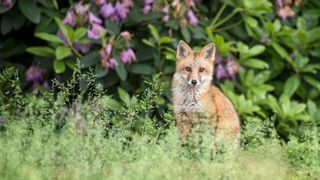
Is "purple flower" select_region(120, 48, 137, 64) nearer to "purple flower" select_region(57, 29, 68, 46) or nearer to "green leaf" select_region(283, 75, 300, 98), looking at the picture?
"purple flower" select_region(57, 29, 68, 46)

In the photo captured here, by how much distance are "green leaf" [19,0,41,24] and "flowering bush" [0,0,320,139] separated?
0.04 feet

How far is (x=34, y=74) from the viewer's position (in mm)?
9789

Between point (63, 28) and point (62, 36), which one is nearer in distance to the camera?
point (63, 28)

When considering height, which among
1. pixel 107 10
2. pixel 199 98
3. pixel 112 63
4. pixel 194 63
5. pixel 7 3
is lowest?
pixel 199 98

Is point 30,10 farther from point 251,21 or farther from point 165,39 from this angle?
point 251,21

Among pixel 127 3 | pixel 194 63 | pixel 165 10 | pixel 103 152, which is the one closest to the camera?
pixel 103 152

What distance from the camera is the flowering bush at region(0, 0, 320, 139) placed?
374 inches

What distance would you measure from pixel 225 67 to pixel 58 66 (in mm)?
1991

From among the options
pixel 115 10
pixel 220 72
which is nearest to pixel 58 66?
pixel 115 10

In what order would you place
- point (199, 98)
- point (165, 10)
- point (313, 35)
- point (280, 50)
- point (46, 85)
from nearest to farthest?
point (199, 98) < point (165, 10) < point (46, 85) < point (280, 50) < point (313, 35)

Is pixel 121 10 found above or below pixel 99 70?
above

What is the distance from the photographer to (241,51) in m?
10.0

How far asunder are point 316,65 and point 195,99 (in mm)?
2641

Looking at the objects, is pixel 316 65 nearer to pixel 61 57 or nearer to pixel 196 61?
pixel 196 61
